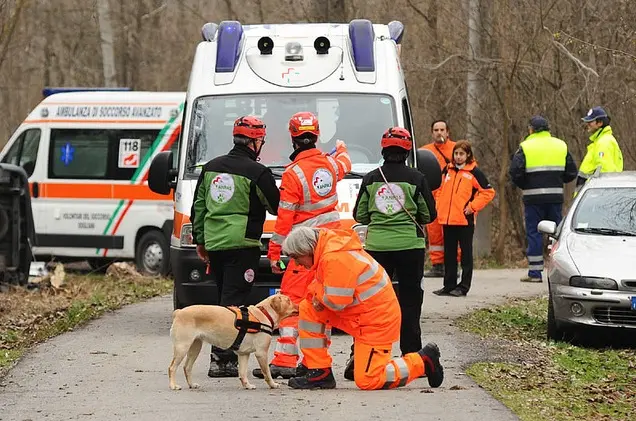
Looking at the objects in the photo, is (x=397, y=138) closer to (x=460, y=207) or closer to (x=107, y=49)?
(x=460, y=207)

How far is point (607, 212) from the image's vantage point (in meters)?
13.3

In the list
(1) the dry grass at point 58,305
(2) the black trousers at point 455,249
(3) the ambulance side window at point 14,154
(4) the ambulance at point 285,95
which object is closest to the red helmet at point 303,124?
(4) the ambulance at point 285,95

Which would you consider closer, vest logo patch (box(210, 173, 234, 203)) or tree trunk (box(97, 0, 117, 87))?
vest logo patch (box(210, 173, 234, 203))

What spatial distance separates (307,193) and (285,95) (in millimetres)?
3079

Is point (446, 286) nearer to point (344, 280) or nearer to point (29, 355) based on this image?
point (29, 355)

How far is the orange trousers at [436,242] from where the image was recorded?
17852 millimetres

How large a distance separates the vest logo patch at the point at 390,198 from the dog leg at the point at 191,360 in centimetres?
175

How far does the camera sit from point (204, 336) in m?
9.66

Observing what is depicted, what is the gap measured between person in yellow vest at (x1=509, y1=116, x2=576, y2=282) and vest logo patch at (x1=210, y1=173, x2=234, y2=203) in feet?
28.1

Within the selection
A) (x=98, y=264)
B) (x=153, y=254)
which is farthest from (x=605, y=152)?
(x=98, y=264)

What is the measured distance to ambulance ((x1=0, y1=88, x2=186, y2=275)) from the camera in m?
20.9

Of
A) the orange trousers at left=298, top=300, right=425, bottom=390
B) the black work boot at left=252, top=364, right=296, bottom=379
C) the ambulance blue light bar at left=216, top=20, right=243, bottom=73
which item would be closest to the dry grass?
the black work boot at left=252, top=364, right=296, bottom=379

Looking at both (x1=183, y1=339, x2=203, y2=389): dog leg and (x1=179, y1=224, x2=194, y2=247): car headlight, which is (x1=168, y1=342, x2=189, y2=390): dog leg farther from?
(x1=179, y1=224, x2=194, y2=247): car headlight

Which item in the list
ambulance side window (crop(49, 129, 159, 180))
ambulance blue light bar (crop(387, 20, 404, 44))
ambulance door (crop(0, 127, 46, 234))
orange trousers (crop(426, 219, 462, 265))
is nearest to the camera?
ambulance blue light bar (crop(387, 20, 404, 44))
